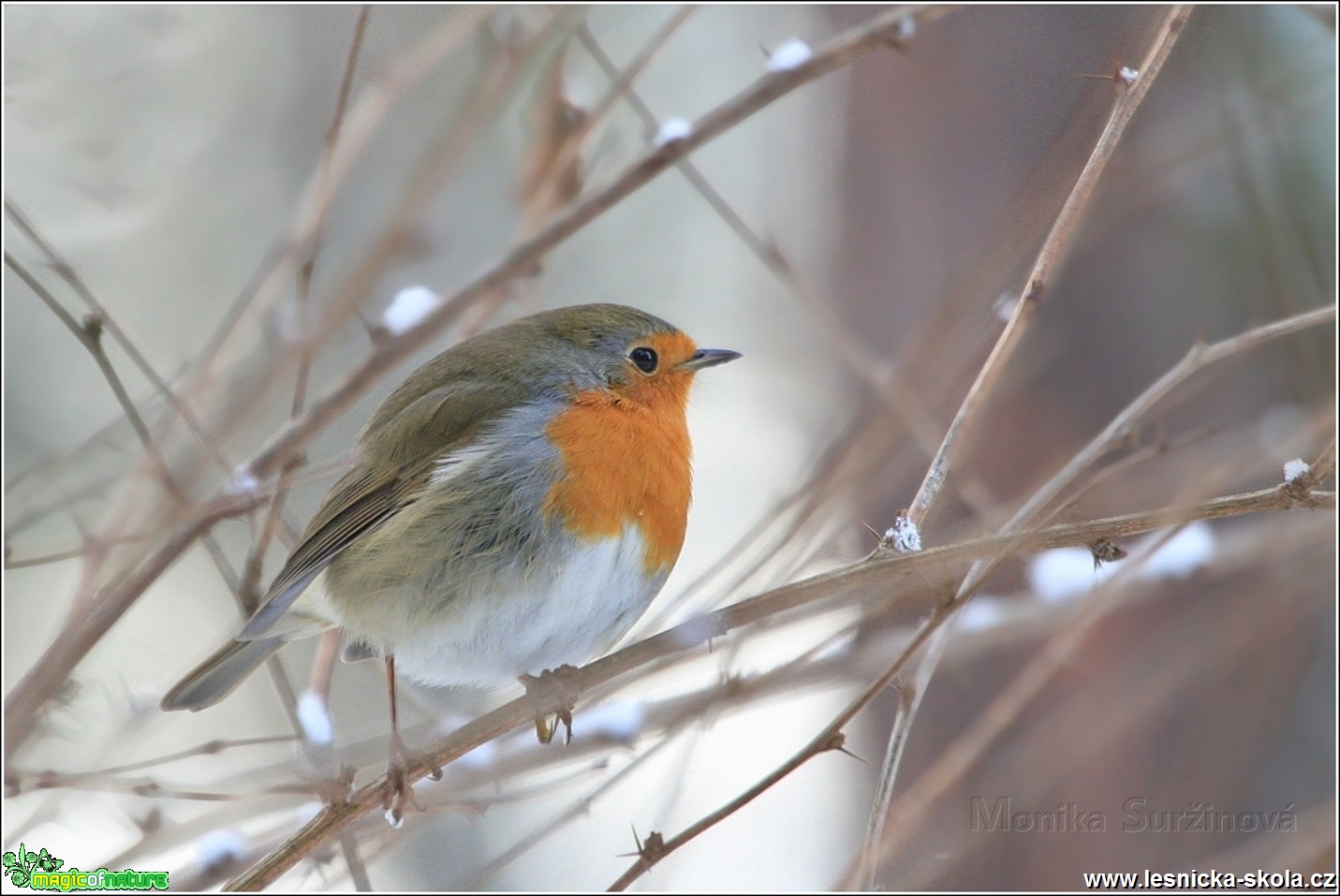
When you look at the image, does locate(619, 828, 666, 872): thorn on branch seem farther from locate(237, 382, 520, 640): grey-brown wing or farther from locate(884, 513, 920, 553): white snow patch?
locate(237, 382, 520, 640): grey-brown wing

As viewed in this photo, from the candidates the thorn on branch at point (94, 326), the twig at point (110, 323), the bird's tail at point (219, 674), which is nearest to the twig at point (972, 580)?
the twig at point (110, 323)

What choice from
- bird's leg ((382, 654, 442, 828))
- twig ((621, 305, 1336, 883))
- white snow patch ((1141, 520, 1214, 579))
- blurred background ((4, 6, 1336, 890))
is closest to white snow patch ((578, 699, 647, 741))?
blurred background ((4, 6, 1336, 890))

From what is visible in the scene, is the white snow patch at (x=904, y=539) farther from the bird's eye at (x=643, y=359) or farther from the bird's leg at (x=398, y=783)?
the bird's eye at (x=643, y=359)

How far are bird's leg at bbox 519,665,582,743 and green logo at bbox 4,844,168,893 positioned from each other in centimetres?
79

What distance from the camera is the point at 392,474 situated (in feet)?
10.3

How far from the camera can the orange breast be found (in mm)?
2838

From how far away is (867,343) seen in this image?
4.48 m

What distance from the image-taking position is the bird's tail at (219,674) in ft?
10.1

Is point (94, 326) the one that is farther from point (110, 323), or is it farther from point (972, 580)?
point (972, 580)

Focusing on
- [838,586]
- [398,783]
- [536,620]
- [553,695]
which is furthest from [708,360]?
[398,783]

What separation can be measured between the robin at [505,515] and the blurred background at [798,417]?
0.17 m

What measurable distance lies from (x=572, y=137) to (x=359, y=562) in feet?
4.07

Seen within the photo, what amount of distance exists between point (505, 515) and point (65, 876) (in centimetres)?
118

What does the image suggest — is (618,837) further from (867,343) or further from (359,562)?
(867,343)
